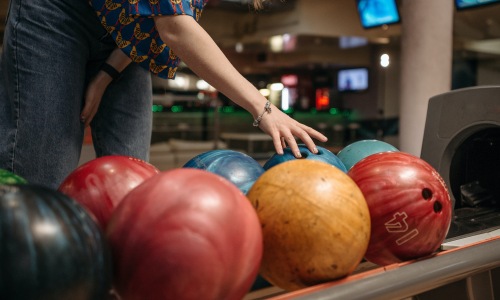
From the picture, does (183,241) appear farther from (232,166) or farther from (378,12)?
(378,12)

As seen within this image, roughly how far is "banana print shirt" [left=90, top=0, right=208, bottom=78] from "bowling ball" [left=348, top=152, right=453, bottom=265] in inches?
20.6

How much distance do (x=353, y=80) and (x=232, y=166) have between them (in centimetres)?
1252

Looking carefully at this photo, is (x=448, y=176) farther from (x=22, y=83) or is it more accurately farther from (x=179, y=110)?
(x=179, y=110)

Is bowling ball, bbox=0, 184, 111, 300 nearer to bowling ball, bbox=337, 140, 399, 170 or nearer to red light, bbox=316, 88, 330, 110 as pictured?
bowling ball, bbox=337, 140, 399, 170

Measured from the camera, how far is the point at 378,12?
5840 mm

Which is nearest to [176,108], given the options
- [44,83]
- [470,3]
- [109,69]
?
[470,3]

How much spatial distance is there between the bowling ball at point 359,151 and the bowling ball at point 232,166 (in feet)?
1.26

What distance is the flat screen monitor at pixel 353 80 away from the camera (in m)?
13.1

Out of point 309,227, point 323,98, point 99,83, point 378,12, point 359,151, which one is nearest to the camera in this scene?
point 309,227

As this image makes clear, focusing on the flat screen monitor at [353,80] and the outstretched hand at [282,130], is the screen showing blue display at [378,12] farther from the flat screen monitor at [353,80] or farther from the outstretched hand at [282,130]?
the flat screen monitor at [353,80]

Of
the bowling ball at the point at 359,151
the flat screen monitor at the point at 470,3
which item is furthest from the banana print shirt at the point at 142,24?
the flat screen monitor at the point at 470,3

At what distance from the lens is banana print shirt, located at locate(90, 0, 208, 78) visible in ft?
3.83

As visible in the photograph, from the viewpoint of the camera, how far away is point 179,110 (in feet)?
27.8

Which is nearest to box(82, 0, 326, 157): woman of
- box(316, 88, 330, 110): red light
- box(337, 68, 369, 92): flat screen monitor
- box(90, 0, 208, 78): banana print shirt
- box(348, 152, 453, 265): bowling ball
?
box(90, 0, 208, 78): banana print shirt
